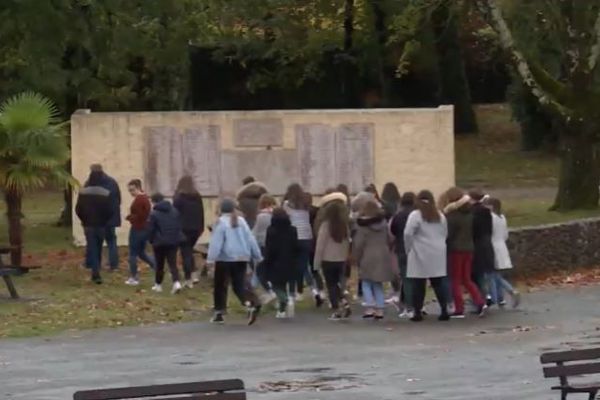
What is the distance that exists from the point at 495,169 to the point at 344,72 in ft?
23.3

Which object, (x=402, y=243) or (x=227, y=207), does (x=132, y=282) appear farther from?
(x=402, y=243)

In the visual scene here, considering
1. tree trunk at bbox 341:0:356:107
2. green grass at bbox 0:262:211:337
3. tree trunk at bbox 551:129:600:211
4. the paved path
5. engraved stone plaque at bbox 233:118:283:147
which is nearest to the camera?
the paved path

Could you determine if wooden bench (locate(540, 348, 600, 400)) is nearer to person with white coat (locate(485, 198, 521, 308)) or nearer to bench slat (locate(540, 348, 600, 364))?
bench slat (locate(540, 348, 600, 364))

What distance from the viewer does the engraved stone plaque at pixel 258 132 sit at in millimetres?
29312

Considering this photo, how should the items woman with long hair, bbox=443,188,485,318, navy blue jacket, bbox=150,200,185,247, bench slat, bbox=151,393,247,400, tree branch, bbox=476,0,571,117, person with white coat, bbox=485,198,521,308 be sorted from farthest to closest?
1. tree branch, bbox=476,0,571,117
2. navy blue jacket, bbox=150,200,185,247
3. person with white coat, bbox=485,198,521,308
4. woman with long hair, bbox=443,188,485,318
5. bench slat, bbox=151,393,247,400

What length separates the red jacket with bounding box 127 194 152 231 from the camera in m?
24.4

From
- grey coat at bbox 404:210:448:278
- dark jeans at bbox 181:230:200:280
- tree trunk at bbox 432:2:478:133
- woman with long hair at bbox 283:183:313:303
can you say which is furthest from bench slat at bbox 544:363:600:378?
tree trunk at bbox 432:2:478:133

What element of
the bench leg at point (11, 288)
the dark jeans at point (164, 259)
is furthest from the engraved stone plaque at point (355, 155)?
the bench leg at point (11, 288)

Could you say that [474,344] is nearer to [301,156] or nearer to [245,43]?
[301,156]

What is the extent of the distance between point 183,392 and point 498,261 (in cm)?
1217

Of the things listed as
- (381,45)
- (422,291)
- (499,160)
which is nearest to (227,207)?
(422,291)

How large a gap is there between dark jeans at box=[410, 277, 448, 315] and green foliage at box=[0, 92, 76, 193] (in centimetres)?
663

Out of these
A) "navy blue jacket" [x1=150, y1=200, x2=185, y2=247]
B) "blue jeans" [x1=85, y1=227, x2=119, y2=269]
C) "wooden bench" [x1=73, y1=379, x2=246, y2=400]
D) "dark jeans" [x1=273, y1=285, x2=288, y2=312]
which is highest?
"navy blue jacket" [x1=150, y1=200, x2=185, y2=247]

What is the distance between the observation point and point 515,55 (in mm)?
31797
